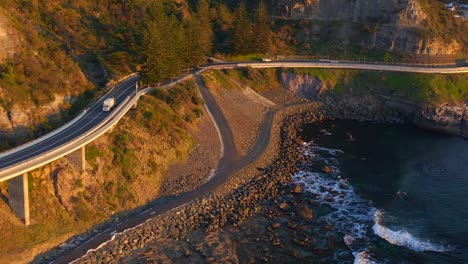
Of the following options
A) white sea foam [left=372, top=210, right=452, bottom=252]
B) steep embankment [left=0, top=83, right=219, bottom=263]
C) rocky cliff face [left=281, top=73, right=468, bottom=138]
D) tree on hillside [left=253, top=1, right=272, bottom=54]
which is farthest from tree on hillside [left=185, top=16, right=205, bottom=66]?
white sea foam [left=372, top=210, right=452, bottom=252]

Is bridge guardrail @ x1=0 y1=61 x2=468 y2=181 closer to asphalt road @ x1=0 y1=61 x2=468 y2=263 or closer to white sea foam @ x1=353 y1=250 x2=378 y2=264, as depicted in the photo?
asphalt road @ x1=0 y1=61 x2=468 y2=263

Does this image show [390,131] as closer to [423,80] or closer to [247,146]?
[423,80]

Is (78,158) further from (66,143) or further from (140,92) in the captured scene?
(140,92)

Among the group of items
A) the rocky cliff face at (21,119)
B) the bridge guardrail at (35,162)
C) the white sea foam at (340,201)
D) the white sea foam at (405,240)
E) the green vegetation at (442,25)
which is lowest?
the white sea foam at (405,240)

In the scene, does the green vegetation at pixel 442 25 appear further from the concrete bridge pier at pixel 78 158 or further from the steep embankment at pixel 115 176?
the concrete bridge pier at pixel 78 158

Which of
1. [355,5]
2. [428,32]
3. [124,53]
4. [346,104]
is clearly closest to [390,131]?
[346,104]

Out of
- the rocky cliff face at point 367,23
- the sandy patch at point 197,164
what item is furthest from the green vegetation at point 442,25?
the sandy patch at point 197,164
